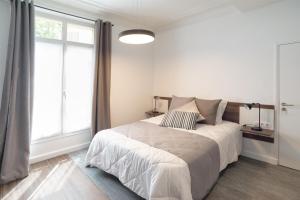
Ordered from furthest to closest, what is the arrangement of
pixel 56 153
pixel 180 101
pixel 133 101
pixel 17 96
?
pixel 133 101
pixel 180 101
pixel 56 153
pixel 17 96

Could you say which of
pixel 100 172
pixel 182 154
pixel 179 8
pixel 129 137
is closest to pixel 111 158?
pixel 129 137

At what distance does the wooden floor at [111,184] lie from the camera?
6.68 ft

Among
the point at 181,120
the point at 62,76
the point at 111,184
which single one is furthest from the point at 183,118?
the point at 62,76

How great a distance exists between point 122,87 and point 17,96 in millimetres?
1939

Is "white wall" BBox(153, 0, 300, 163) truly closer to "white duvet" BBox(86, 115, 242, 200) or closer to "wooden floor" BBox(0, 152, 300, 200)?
"wooden floor" BBox(0, 152, 300, 200)

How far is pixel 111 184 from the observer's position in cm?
224

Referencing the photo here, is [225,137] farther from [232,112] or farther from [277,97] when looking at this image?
[277,97]

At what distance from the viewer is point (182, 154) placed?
5.99 feet

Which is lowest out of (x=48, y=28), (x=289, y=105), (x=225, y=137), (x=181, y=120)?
(x=225, y=137)

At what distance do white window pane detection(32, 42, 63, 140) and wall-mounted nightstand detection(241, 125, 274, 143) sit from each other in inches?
124

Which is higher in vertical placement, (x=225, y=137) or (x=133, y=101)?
(x=133, y=101)

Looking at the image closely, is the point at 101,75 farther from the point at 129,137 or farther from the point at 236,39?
the point at 236,39

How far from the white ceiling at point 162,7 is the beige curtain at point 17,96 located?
0.75 m

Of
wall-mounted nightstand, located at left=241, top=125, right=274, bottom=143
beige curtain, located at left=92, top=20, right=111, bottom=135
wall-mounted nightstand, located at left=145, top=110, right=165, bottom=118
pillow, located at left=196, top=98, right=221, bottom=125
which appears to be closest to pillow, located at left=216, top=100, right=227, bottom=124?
pillow, located at left=196, top=98, right=221, bottom=125
